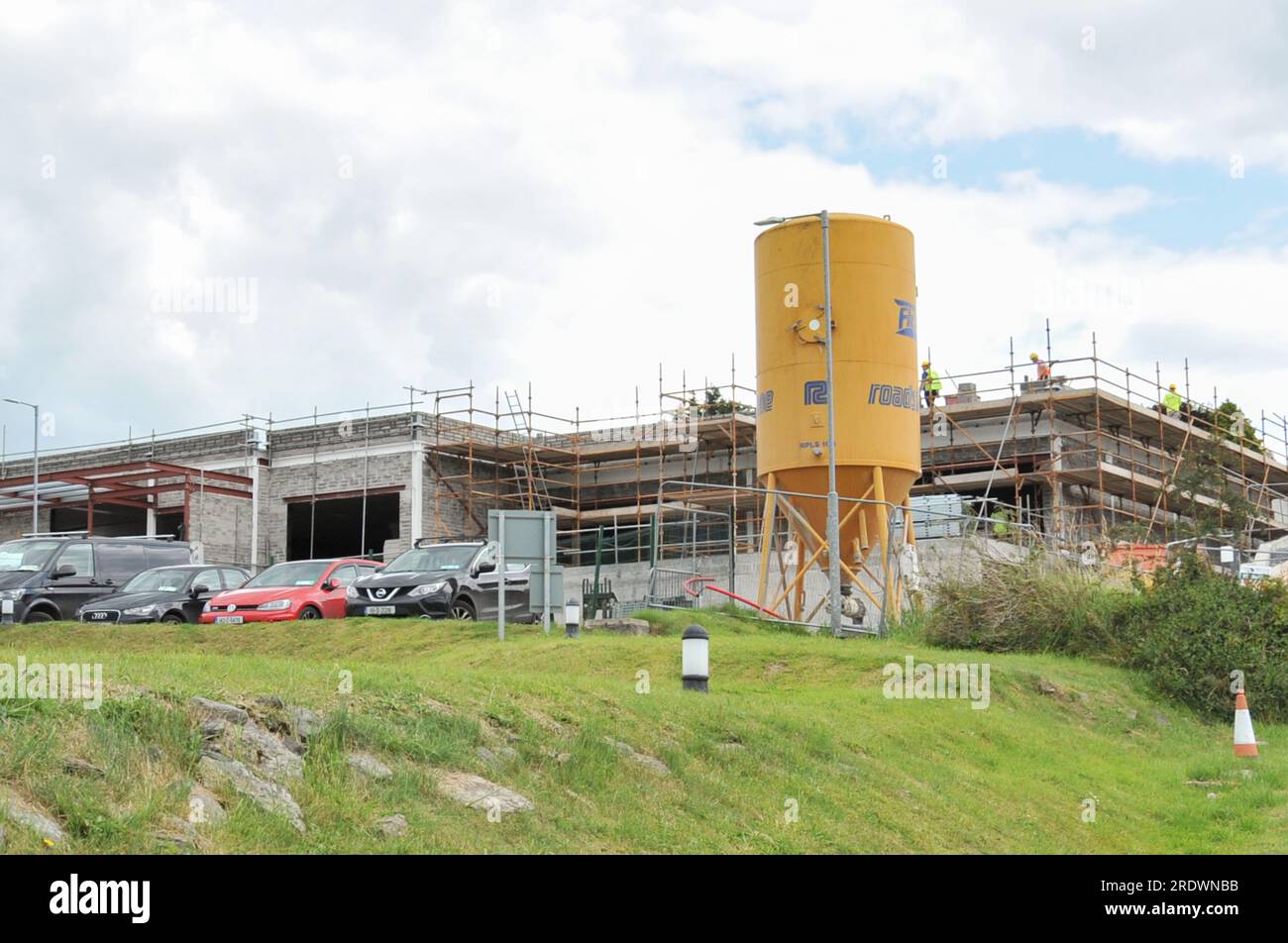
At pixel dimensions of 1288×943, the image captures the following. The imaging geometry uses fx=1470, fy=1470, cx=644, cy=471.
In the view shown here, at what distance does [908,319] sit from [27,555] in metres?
15.7

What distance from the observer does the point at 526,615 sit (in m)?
24.5

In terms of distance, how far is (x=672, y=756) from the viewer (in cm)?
1089

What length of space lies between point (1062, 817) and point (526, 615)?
1285cm

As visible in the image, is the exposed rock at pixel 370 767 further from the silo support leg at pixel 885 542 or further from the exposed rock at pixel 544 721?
the silo support leg at pixel 885 542

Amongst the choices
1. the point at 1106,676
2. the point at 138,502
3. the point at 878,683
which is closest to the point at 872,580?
the point at 1106,676

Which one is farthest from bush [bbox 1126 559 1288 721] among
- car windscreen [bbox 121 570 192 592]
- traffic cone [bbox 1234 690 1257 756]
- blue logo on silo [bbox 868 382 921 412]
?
car windscreen [bbox 121 570 192 592]

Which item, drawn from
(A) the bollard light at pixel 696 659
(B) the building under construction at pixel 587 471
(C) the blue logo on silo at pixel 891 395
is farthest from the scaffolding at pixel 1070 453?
(A) the bollard light at pixel 696 659

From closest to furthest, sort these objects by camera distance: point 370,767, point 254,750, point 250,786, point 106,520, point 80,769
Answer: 1. point 80,769
2. point 250,786
3. point 254,750
4. point 370,767
5. point 106,520

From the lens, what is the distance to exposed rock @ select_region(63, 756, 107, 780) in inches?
286

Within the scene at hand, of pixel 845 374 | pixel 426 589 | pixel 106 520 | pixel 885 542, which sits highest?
pixel 845 374

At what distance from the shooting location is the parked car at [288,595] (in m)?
23.3

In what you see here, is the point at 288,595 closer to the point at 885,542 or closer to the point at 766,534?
the point at 766,534

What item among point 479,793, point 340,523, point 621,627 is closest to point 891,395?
point 621,627
